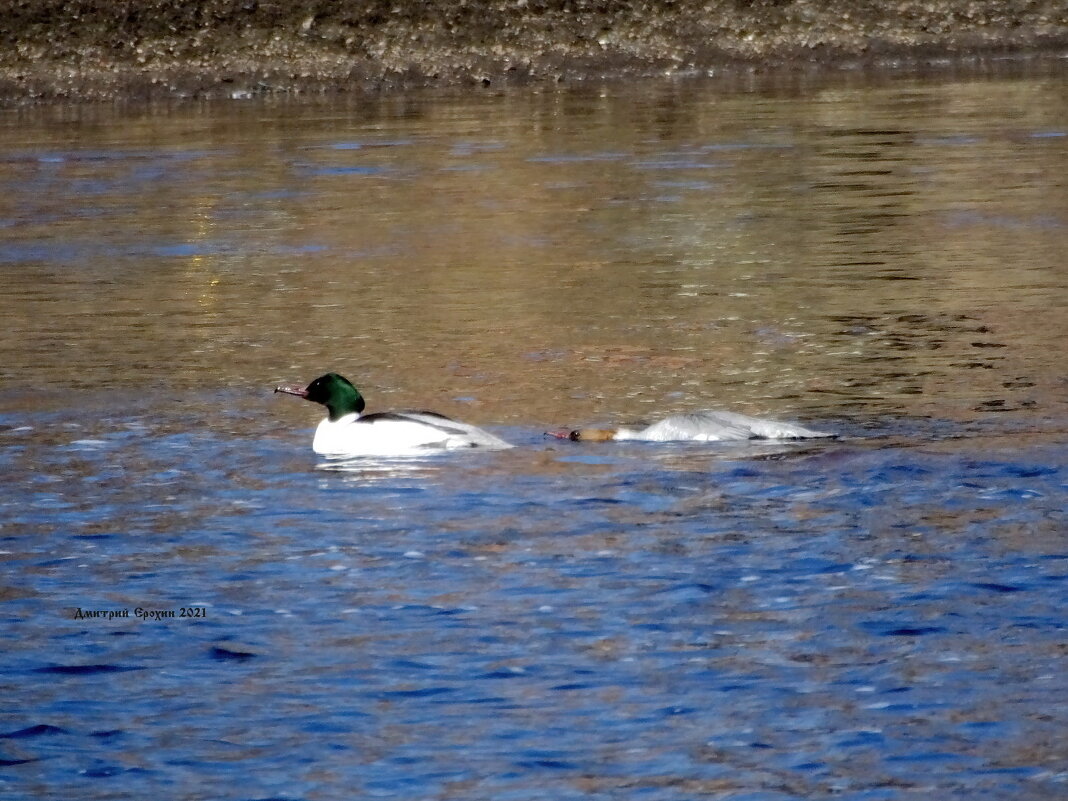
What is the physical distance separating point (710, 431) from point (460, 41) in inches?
1230

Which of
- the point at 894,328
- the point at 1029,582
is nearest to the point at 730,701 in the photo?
the point at 1029,582

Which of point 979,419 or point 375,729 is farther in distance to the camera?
point 979,419

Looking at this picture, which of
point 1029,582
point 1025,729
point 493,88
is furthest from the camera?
point 493,88

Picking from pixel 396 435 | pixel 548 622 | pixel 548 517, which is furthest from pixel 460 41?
pixel 548 622

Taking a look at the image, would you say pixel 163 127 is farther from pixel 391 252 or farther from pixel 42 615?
pixel 42 615

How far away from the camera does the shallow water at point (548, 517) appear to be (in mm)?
7062

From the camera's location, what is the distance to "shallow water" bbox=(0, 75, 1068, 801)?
706cm

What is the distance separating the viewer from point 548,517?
988 cm

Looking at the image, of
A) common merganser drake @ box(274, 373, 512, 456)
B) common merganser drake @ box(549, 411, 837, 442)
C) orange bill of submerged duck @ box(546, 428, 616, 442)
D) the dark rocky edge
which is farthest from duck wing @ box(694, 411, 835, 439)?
the dark rocky edge

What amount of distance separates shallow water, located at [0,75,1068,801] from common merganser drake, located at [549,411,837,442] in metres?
0.16

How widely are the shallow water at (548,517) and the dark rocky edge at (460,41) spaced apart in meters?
18.9

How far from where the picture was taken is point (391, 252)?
21.0 metres

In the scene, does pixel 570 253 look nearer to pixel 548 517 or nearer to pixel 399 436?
pixel 399 436

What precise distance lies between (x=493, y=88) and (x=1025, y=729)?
33.7 meters
